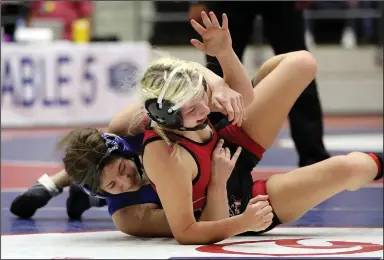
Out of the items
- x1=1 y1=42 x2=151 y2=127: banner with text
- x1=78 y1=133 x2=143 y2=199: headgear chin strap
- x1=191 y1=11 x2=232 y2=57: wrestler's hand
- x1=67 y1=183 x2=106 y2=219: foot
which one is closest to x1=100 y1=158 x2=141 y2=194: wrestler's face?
x1=78 y1=133 x2=143 y2=199: headgear chin strap

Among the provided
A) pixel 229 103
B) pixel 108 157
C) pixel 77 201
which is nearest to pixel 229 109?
pixel 229 103

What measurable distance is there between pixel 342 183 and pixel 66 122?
23.7 feet

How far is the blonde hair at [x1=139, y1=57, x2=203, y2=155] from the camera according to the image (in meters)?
3.03

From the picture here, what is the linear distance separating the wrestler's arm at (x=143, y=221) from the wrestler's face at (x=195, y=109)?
512 millimetres

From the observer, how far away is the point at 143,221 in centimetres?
350

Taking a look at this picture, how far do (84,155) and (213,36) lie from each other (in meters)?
0.66

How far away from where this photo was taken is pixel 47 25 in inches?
442

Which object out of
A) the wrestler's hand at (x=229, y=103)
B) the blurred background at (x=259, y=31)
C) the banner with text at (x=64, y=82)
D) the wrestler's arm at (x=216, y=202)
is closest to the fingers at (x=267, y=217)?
the wrestler's arm at (x=216, y=202)

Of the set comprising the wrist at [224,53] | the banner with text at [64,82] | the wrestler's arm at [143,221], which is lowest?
the banner with text at [64,82]

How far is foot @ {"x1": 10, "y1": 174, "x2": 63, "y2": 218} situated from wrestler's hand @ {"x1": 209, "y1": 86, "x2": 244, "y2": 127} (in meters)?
1.23

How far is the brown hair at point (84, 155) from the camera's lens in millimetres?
3318

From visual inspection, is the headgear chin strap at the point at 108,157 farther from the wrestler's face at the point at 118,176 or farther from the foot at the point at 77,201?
the foot at the point at 77,201

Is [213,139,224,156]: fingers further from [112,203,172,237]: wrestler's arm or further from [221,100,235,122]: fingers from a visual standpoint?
[112,203,172,237]: wrestler's arm

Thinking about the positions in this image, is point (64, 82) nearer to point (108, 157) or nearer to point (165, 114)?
point (108, 157)
